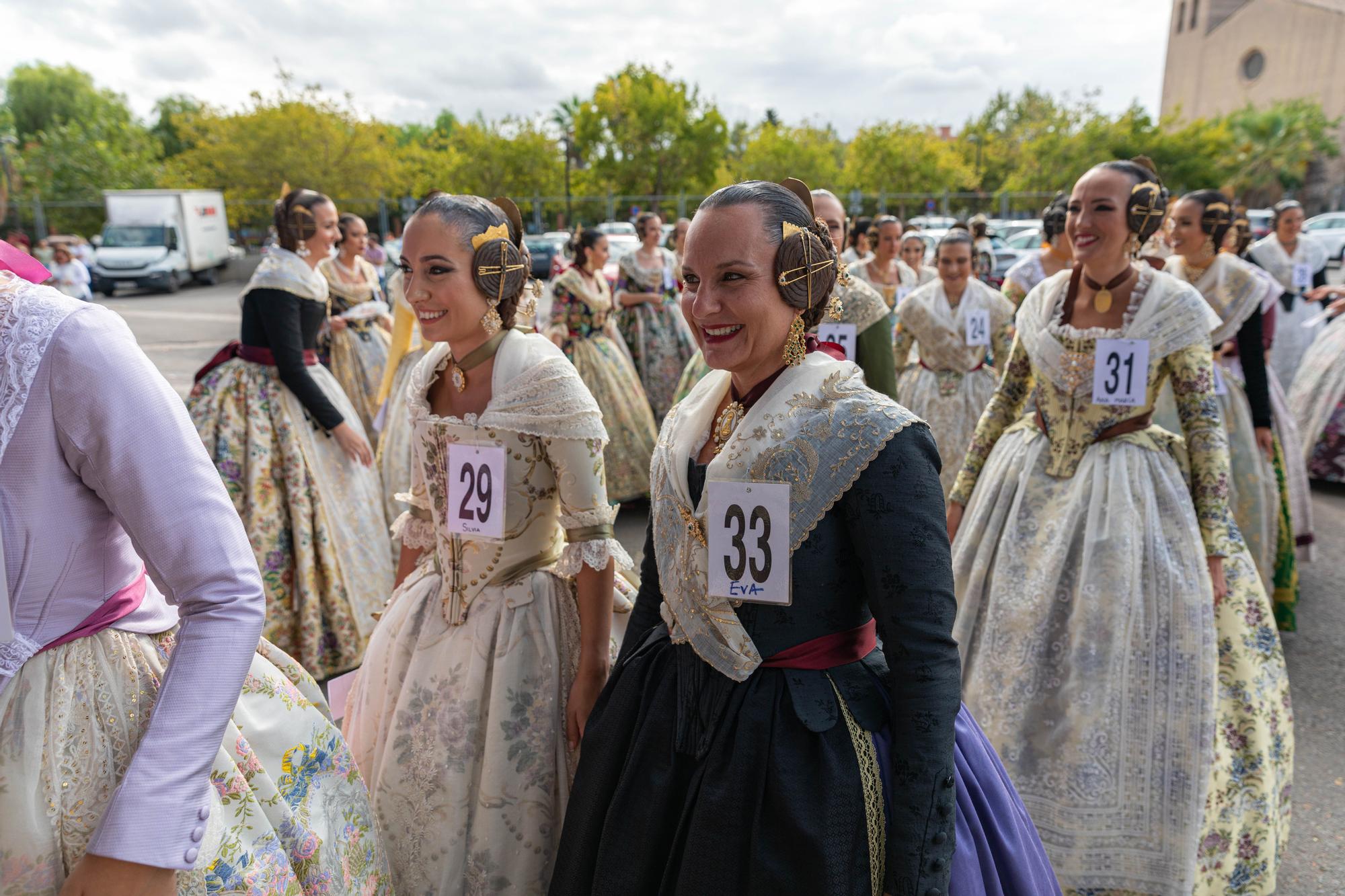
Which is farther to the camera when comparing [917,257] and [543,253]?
[543,253]

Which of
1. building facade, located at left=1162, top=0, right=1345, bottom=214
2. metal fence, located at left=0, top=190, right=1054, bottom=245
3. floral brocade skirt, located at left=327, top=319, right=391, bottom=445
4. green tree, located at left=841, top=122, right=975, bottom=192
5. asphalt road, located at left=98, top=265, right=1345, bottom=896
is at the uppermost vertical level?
building facade, located at left=1162, top=0, right=1345, bottom=214

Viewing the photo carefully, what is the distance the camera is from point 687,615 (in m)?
1.62

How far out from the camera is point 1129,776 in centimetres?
250

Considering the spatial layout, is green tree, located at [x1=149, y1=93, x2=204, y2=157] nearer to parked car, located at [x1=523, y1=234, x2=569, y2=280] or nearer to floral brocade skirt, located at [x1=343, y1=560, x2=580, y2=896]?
parked car, located at [x1=523, y1=234, x2=569, y2=280]

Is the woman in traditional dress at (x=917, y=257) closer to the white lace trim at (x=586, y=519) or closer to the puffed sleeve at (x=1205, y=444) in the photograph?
the puffed sleeve at (x=1205, y=444)

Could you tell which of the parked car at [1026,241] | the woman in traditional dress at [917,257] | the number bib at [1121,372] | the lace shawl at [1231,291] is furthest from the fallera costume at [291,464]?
the parked car at [1026,241]

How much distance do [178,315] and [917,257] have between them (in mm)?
16970

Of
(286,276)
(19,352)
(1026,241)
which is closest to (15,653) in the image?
(19,352)

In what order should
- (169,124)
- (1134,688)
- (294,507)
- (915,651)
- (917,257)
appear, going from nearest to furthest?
→ (915,651), (1134,688), (294,507), (917,257), (169,124)

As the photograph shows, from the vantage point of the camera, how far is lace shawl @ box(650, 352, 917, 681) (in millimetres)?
1471

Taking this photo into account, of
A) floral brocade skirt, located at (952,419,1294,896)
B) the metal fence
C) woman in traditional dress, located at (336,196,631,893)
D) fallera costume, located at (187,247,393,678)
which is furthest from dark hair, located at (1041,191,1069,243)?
the metal fence

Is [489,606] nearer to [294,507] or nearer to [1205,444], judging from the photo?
[1205,444]

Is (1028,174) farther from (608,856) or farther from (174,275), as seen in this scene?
(608,856)

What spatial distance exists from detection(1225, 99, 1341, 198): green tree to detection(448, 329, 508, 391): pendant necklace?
3620 centimetres
